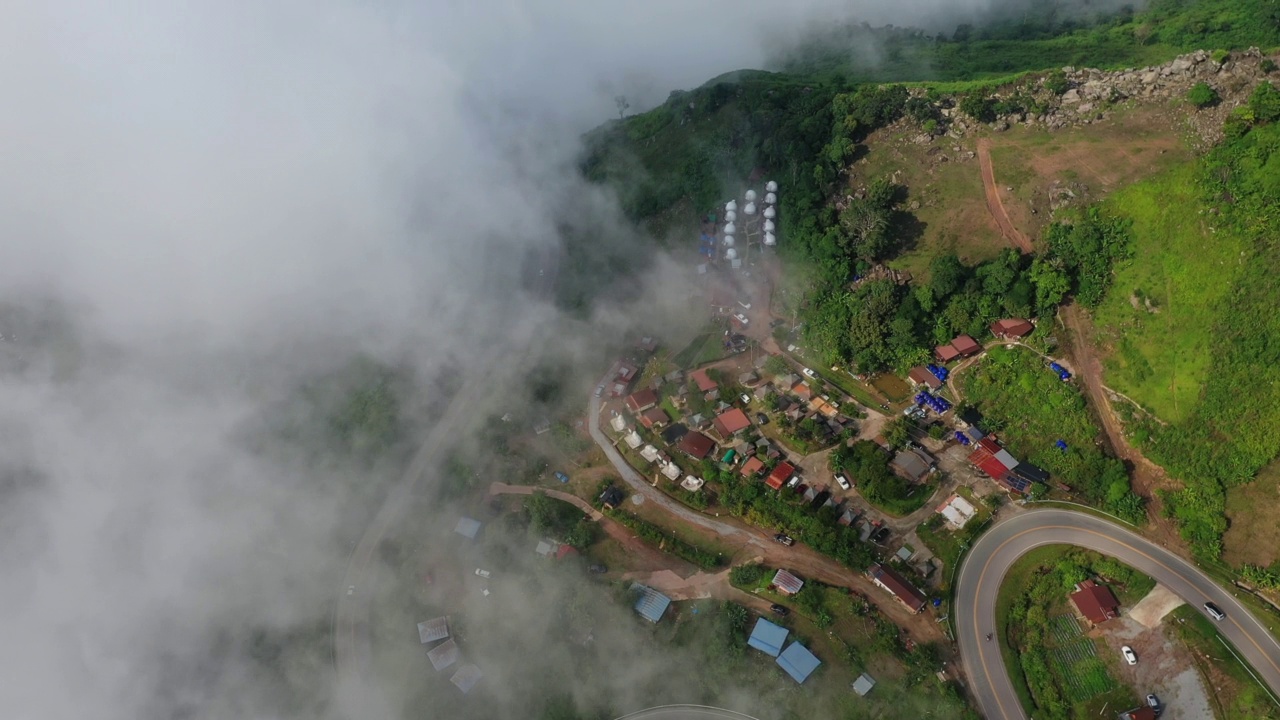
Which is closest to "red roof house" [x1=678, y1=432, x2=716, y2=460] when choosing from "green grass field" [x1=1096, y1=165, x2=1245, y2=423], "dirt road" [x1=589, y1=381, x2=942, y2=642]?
"dirt road" [x1=589, y1=381, x2=942, y2=642]

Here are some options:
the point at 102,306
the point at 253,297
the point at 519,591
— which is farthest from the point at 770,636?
the point at 102,306

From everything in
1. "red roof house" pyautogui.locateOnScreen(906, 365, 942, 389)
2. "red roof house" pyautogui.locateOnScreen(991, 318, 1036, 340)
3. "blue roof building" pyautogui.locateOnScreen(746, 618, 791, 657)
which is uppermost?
"red roof house" pyautogui.locateOnScreen(991, 318, 1036, 340)

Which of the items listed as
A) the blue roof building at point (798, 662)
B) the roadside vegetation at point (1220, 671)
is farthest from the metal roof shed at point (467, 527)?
the roadside vegetation at point (1220, 671)

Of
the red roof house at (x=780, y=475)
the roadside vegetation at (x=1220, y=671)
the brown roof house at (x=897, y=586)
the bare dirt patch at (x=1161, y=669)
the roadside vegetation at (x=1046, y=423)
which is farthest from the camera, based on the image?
the red roof house at (x=780, y=475)

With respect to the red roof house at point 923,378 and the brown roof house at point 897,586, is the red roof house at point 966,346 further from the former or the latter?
the brown roof house at point 897,586

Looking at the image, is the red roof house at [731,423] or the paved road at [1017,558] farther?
the red roof house at [731,423]

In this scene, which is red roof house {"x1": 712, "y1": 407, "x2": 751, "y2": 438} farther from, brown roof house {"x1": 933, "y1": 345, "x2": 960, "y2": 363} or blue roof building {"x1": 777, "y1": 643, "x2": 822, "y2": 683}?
blue roof building {"x1": 777, "y1": 643, "x2": 822, "y2": 683}
